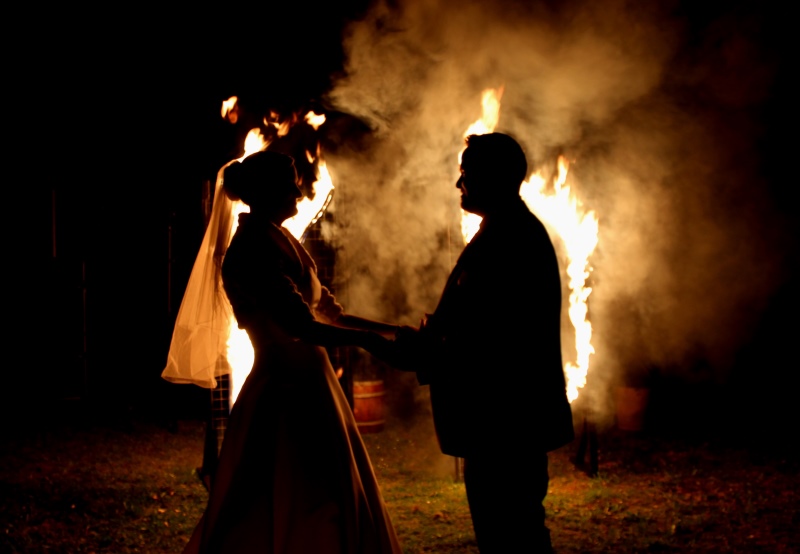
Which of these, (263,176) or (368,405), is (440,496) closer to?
(368,405)

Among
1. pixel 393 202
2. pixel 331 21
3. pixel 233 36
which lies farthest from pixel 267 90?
pixel 393 202

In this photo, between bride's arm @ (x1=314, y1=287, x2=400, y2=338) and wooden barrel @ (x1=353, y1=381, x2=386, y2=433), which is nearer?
bride's arm @ (x1=314, y1=287, x2=400, y2=338)

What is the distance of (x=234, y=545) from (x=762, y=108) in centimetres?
938

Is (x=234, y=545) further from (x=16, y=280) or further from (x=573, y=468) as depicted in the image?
(x=16, y=280)

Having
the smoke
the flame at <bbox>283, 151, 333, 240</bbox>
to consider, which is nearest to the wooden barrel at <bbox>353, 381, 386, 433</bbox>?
the smoke

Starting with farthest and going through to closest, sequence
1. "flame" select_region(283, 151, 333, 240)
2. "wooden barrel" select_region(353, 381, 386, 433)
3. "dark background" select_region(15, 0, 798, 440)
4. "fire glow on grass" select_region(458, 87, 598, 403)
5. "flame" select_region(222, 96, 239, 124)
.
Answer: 1. "dark background" select_region(15, 0, 798, 440)
2. "wooden barrel" select_region(353, 381, 386, 433)
3. "fire glow on grass" select_region(458, 87, 598, 403)
4. "flame" select_region(222, 96, 239, 124)
5. "flame" select_region(283, 151, 333, 240)

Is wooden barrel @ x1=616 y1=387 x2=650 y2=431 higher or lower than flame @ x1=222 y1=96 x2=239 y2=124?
lower

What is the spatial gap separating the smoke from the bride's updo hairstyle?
4726 mm

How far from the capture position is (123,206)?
11.7m

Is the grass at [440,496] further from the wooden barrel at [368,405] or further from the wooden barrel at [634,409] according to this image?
the wooden barrel at [368,405]

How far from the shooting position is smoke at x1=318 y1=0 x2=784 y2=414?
353 inches

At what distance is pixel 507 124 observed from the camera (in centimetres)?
981

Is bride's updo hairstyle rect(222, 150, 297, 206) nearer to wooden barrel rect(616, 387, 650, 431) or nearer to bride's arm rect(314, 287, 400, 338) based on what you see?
bride's arm rect(314, 287, 400, 338)

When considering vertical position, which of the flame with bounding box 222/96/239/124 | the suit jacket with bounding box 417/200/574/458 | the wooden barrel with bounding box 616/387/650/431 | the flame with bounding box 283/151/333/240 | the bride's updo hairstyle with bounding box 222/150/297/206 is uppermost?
the flame with bounding box 222/96/239/124
